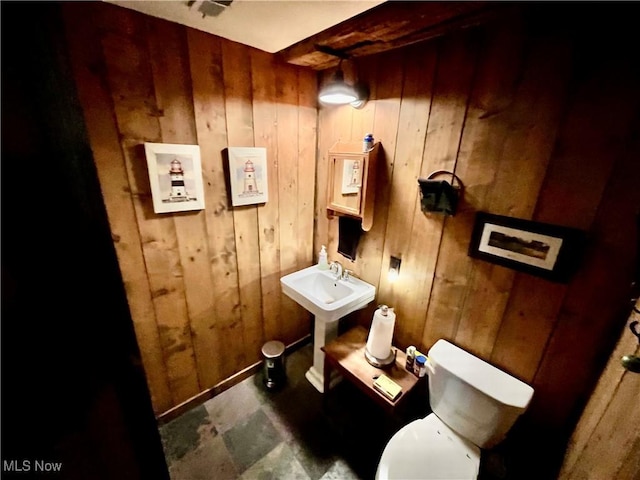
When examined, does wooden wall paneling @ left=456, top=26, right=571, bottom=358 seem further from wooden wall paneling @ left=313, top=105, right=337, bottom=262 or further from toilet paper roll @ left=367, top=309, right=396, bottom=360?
wooden wall paneling @ left=313, top=105, right=337, bottom=262

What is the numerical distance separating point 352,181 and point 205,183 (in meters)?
0.90

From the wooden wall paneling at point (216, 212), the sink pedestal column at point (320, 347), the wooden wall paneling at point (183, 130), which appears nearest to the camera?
the wooden wall paneling at point (183, 130)

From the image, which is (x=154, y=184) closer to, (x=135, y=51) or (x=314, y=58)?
(x=135, y=51)

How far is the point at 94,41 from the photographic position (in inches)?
44.1

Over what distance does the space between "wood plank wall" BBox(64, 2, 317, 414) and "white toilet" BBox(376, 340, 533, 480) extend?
1243 millimetres

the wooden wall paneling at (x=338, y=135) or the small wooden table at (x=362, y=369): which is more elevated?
the wooden wall paneling at (x=338, y=135)

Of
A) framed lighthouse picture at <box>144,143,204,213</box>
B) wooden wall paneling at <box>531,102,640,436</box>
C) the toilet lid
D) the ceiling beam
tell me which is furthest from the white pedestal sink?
the ceiling beam

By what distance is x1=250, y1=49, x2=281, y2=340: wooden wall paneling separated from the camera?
5.26ft

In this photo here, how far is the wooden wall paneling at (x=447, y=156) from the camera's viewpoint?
122 cm

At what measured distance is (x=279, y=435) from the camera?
168cm

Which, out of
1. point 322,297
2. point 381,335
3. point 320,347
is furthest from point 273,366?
point 381,335

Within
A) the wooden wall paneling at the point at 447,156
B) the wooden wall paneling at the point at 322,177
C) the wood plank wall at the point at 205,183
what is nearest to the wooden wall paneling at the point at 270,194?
the wood plank wall at the point at 205,183

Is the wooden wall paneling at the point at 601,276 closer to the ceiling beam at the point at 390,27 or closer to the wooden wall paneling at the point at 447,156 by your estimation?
the wooden wall paneling at the point at 447,156

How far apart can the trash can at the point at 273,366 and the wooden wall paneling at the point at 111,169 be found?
66cm
